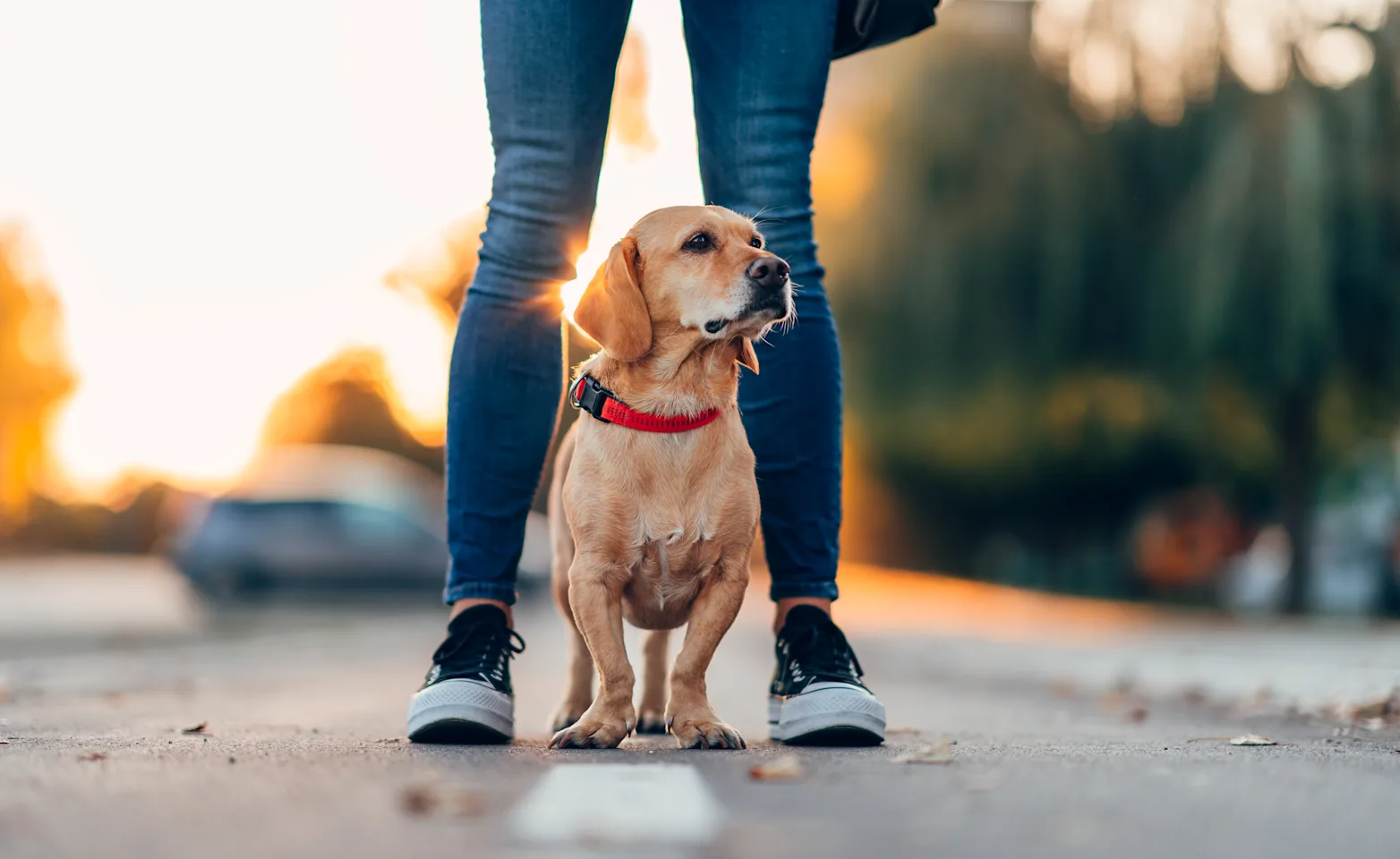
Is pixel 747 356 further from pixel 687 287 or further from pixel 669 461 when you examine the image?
pixel 669 461

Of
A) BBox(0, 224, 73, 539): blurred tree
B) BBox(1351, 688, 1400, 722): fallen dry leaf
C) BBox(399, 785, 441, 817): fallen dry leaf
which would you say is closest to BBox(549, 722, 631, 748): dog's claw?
BBox(399, 785, 441, 817): fallen dry leaf

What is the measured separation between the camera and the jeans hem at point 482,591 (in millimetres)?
3215

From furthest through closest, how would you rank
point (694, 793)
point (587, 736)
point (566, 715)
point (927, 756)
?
point (566, 715) < point (587, 736) < point (927, 756) < point (694, 793)

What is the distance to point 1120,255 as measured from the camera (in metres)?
12.3

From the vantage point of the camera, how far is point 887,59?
44.3 feet

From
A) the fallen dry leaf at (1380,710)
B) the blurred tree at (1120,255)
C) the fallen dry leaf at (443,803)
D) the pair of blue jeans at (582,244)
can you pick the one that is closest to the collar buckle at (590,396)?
the pair of blue jeans at (582,244)

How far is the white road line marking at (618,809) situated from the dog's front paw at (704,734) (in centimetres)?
58

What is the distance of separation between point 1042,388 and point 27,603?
11.1 m

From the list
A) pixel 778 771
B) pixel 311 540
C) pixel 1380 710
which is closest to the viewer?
pixel 778 771

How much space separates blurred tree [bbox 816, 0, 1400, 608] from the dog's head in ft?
29.3

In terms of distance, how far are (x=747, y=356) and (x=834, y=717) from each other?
0.87 metres

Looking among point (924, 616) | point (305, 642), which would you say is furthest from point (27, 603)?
point (924, 616)

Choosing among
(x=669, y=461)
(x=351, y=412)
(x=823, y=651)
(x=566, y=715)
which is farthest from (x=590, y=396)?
(x=351, y=412)

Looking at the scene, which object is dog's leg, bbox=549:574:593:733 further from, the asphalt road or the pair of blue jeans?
the pair of blue jeans
